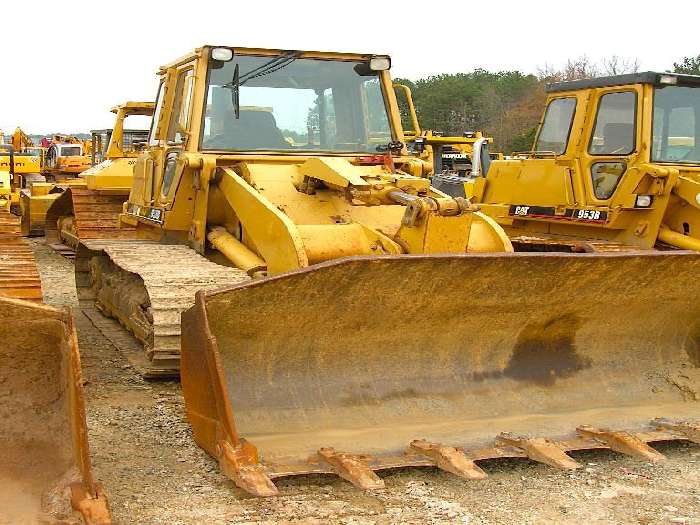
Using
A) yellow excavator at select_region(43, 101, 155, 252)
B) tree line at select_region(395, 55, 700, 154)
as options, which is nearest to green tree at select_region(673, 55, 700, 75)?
tree line at select_region(395, 55, 700, 154)

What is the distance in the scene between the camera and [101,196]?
11023mm

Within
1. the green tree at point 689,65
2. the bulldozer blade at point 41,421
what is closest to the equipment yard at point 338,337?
the bulldozer blade at point 41,421

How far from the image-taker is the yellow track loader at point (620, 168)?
8625mm

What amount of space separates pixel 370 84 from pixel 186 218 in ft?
5.99

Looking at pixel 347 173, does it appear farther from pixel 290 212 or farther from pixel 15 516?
pixel 15 516

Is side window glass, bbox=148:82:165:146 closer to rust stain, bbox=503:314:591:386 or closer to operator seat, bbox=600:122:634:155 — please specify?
rust stain, bbox=503:314:591:386

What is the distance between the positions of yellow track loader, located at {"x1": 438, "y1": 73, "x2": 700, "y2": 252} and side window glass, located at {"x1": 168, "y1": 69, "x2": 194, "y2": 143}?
125 inches

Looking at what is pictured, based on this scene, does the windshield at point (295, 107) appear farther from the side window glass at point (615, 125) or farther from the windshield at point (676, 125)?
the windshield at point (676, 125)

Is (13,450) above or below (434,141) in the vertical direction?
below

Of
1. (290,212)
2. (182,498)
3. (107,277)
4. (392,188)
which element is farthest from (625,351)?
(107,277)

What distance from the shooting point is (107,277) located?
7969mm

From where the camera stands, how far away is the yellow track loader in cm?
862

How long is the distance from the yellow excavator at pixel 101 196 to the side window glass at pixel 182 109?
151cm

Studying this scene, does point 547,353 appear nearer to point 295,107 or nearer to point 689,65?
point 295,107
